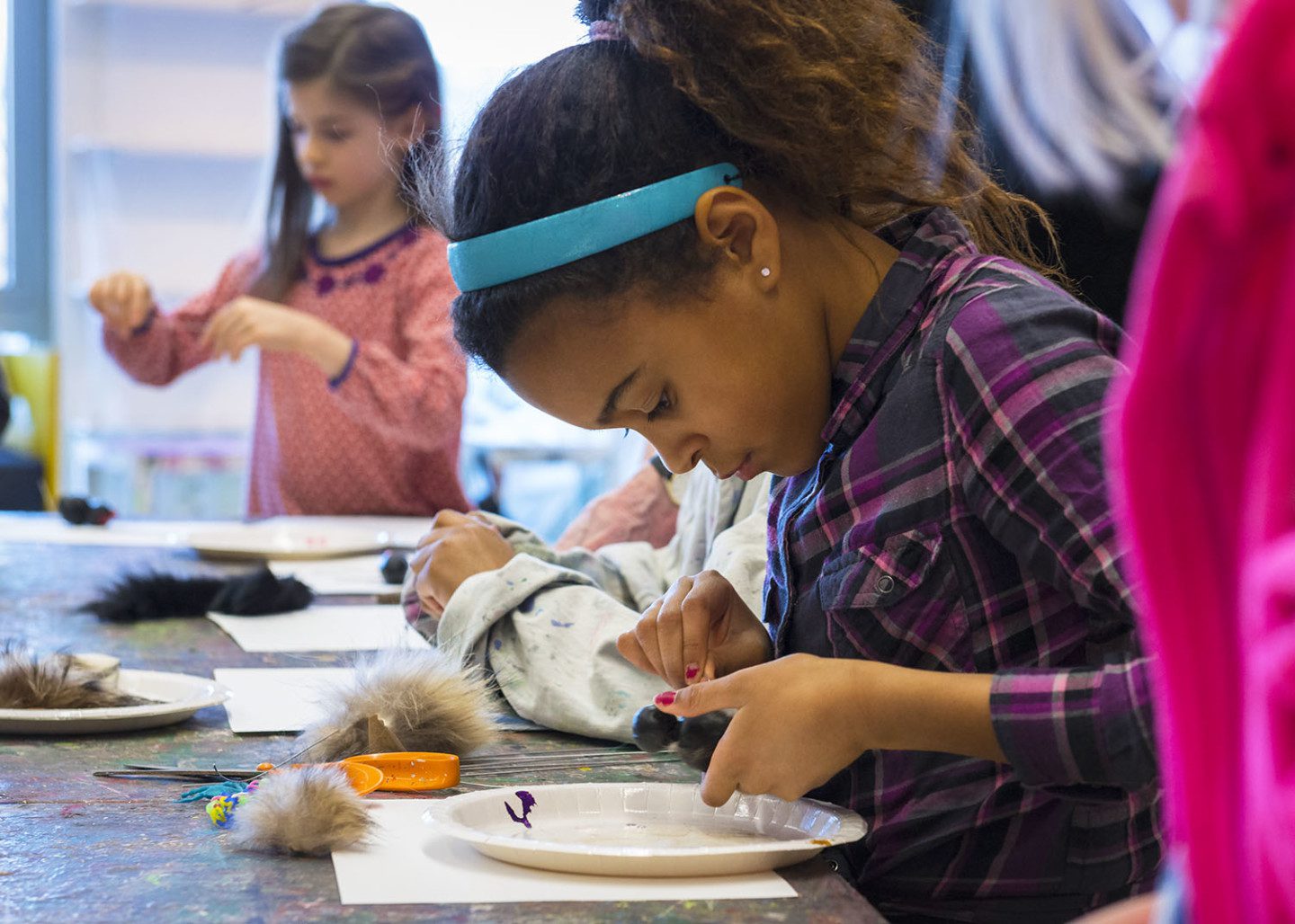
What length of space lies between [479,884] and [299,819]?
0.10 m

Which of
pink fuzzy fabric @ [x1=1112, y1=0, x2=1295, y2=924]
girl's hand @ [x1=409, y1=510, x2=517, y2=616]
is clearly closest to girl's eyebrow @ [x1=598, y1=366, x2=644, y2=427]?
girl's hand @ [x1=409, y1=510, x2=517, y2=616]

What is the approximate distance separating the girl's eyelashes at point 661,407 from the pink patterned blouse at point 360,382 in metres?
1.55

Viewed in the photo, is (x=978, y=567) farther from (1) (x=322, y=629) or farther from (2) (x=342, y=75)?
(2) (x=342, y=75)

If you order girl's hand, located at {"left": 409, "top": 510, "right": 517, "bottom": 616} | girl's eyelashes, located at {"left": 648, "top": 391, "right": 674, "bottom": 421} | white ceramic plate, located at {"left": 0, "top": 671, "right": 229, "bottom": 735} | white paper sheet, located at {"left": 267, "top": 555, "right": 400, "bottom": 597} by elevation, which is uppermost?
girl's eyelashes, located at {"left": 648, "top": 391, "right": 674, "bottom": 421}

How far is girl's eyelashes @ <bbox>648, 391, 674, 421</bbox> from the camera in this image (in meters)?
0.99

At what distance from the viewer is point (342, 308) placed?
8.84 ft

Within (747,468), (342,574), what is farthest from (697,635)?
(342,574)

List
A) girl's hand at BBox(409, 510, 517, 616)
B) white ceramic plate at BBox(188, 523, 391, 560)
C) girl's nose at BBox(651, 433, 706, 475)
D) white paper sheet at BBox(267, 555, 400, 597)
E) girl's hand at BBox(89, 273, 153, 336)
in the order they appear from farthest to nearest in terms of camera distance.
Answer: girl's hand at BBox(89, 273, 153, 336) < white ceramic plate at BBox(188, 523, 391, 560) < white paper sheet at BBox(267, 555, 400, 597) < girl's hand at BBox(409, 510, 517, 616) < girl's nose at BBox(651, 433, 706, 475)

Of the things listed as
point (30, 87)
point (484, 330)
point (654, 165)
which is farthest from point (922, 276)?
point (30, 87)

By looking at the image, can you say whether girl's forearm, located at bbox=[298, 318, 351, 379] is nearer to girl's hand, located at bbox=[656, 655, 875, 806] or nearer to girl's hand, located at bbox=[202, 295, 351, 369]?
girl's hand, located at bbox=[202, 295, 351, 369]

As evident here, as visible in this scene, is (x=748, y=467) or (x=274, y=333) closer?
(x=748, y=467)

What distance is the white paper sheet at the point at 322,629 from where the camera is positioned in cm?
142

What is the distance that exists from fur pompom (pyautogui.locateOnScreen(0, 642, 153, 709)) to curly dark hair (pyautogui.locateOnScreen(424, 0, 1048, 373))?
396mm

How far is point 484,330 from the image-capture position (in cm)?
101
